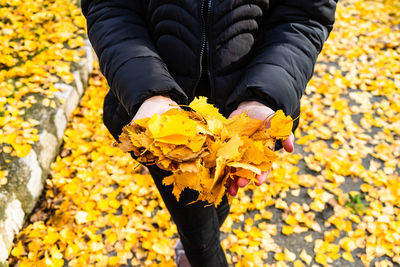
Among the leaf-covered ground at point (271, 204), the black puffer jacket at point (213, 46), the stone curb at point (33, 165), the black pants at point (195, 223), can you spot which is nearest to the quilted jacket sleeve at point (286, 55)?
the black puffer jacket at point (213, 46)

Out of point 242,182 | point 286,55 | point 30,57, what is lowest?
point 30,57

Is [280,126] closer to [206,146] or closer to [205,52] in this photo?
[206,146]

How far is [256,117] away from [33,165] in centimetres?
206

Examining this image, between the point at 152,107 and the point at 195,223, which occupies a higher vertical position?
the point at 152,107

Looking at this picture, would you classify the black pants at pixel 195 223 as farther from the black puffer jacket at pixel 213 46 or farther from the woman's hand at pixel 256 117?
the black puffer jacket at pixel 213 46

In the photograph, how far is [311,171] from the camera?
9.82 feet

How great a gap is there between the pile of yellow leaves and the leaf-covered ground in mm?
1489

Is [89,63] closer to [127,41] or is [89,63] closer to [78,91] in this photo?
[78,91]

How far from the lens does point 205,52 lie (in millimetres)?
1401

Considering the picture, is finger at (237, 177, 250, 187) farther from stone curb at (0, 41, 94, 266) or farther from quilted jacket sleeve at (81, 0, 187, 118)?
stone curb at (0, 41, 94, 266)

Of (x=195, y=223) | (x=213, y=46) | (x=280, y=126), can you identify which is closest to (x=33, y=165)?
(x=195, y=223)

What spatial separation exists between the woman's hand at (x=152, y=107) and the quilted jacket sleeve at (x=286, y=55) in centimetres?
30

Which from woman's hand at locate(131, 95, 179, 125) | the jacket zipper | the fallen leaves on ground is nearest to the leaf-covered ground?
the fallen leaves on ground

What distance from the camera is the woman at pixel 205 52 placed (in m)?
1.27
